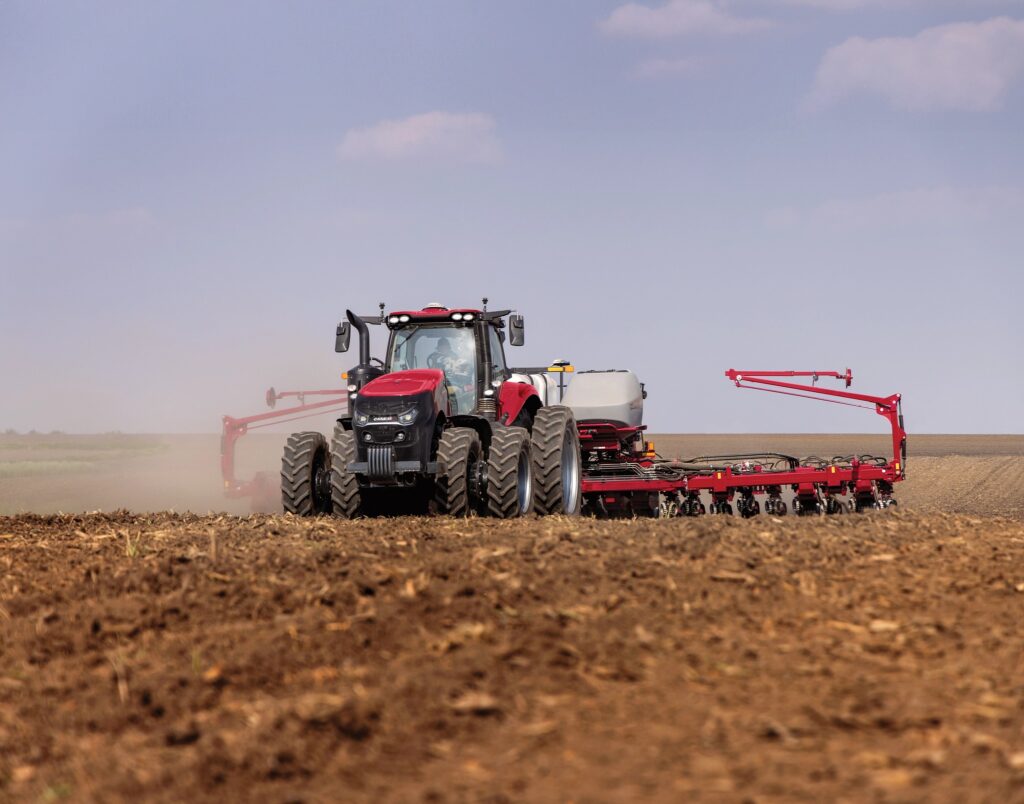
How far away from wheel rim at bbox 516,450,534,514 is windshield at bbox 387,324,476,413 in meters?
1.05

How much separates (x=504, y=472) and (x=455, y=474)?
58 centimetres

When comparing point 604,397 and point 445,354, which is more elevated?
point 445,354

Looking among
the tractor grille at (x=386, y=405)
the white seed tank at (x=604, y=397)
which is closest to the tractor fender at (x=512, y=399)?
the tractor grille at (x=386, y=405)

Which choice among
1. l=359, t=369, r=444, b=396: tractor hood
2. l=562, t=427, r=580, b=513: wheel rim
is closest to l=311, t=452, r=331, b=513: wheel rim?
l=359, t=369, r=444, b=396: tractor hood

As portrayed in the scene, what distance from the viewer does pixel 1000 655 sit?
694cm

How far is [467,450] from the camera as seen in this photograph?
44.0 ft

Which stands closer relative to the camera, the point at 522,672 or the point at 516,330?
the point at 522,672

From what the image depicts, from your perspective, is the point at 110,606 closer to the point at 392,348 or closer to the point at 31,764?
the point at 31,764

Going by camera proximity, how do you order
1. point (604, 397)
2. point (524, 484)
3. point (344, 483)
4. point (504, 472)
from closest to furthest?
1. point (504, 472)
2. point (344, 483)
3. point (524, 484)
4. point (604, 397)

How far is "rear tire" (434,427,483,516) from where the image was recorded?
523 inches

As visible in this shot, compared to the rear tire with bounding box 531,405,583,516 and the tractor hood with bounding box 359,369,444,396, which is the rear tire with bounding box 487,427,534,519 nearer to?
the tractor hood with bounding box 359,369,444,396

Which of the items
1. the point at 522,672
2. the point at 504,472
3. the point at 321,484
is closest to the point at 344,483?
the point at 321,484

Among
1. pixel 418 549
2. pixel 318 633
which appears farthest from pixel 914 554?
pixel 318 633

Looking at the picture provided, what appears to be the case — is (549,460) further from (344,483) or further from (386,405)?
(344,483)
